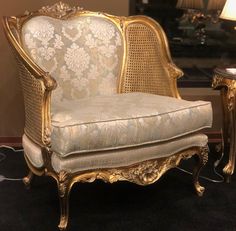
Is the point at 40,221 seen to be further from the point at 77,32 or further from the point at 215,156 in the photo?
the point at 215,156

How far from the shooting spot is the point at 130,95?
85.7 inches

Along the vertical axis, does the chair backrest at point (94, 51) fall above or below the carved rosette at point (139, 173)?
above

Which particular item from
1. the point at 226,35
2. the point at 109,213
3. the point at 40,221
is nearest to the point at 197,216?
the point at 109,213

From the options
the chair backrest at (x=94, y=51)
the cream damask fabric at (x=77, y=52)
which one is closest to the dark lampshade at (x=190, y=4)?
the chair backrest at (x=94, y=51)

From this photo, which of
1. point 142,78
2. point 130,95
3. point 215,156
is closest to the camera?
point 130,95

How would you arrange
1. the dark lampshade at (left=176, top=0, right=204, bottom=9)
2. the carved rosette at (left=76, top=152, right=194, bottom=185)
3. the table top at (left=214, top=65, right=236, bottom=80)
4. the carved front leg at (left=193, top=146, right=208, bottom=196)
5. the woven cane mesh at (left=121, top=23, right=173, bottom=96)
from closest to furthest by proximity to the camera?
A: the carved rosette at (left=76, top=152, right=194, bottom=185) < the carved front leg at (left=193, top=146, right=208, bottom=196) < the table top at (left=214, top=65, right=236, bottom=80) < the woven cane mesh at (left=121, top=23, right=173, bottom=96) < the dark lampshade at (left=176, top=0, right=204, bottom=9)

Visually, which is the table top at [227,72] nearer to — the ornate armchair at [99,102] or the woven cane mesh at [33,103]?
the ornate armchair at [99,102]

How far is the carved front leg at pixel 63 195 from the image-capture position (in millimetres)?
Result: 1683

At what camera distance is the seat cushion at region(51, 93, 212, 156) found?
64.9 inches

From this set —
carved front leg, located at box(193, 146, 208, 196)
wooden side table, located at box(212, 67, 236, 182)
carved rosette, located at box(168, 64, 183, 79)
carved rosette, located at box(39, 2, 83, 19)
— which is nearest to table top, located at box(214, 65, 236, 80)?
wooden side table, located at box(212, 67, 236, 182)

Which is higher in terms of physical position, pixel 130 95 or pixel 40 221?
pixel 130 95

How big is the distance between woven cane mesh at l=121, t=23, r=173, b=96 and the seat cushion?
8.8 inches

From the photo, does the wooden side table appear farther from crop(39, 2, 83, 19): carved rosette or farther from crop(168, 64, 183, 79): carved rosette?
crop(39, 2, 83, 19): carved rosette

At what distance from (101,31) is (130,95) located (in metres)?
0.41
